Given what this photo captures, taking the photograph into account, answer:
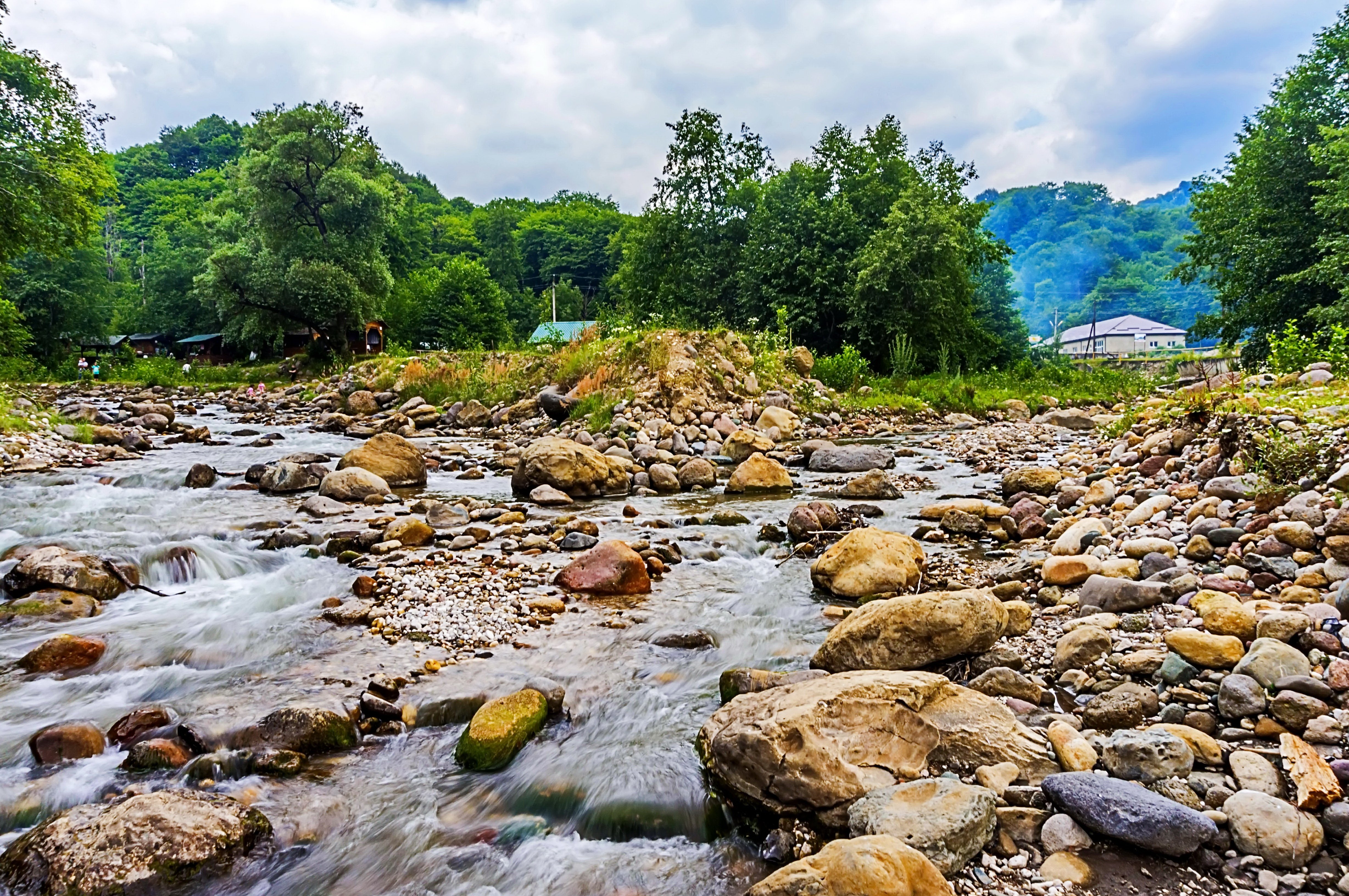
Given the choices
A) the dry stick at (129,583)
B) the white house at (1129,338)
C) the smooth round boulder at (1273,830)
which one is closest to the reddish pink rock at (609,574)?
the dry stick at (129,583)

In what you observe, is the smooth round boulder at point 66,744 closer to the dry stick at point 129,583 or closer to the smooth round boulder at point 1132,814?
the dry stick at point 129,583

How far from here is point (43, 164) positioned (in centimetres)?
1475

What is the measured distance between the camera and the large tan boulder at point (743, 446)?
42.2ft

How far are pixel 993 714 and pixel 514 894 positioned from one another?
201 cm

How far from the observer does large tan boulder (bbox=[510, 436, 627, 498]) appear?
967cm

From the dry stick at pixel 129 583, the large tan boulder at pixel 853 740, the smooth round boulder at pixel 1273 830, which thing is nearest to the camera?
the smooth round boulder at pixel 1273 830

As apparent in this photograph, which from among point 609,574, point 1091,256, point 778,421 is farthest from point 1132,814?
point 1091,256

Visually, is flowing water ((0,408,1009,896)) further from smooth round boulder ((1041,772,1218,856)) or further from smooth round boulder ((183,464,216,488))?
smooth round boulder ((183,464,216,488))

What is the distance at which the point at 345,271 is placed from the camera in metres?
35.8

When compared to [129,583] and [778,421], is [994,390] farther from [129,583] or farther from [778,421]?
[129,583]

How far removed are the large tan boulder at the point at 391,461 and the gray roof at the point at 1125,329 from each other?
92.7 meters

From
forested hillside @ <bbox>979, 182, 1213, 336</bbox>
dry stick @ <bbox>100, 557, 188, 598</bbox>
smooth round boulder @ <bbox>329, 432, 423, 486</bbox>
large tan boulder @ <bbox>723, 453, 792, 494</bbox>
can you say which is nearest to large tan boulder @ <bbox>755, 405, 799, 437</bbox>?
large tan boulder @ <bbox>723, 453, 792, 494</bbox>

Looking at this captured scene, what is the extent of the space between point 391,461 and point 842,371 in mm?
15759

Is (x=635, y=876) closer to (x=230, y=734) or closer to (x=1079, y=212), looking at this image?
(x=230, y=734)
